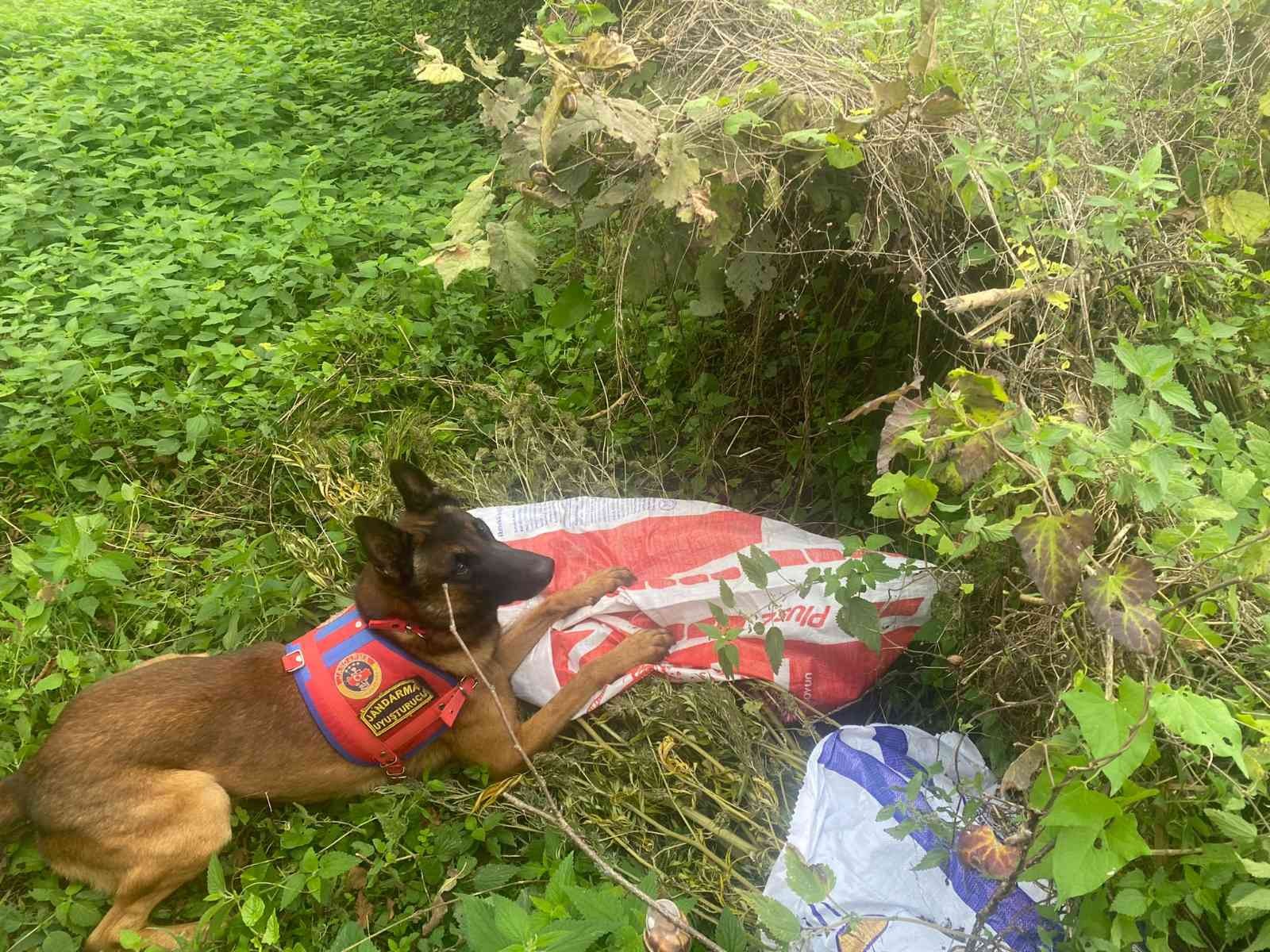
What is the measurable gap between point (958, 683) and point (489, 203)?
2094 millimetres

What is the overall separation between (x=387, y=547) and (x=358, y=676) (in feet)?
1.55

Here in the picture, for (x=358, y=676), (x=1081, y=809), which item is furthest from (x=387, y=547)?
(x=1081, y=809)

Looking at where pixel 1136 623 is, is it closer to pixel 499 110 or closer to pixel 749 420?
pixel 499 110

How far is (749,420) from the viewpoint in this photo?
3924mm

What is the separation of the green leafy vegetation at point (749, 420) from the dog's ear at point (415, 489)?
69 cm

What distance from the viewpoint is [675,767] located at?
2717mm

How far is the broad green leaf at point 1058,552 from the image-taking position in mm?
1646

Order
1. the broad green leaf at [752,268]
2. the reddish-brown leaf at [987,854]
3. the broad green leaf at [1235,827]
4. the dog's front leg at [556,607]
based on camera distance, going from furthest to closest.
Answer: the dog's front leg at [556,607] → the broad green leaf at [752,268] → the reddish-brown leaf at [987,854] → the broad green leaf at [1235,827]

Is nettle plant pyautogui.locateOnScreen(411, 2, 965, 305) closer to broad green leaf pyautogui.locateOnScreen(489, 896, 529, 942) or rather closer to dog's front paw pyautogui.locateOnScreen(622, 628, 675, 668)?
dog's front paw pyautogui.locateOnScreen(622, 628, 675, 668)

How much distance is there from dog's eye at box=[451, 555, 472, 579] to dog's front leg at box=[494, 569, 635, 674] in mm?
383

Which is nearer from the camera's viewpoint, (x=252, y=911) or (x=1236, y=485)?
(x=1236, y=485)

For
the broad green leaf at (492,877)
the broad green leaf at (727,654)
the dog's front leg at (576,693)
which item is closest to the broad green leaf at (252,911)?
the broad green leaf at (492,877)

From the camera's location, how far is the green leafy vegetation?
1.75 meters

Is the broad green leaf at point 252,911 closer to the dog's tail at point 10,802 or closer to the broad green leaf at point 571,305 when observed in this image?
the dog's tail at point 10,802
